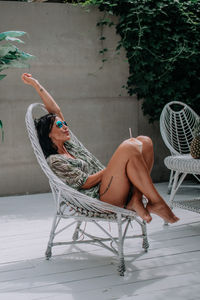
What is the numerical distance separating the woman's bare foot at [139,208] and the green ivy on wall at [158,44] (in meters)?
2.64

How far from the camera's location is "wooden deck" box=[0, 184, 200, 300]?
215cm

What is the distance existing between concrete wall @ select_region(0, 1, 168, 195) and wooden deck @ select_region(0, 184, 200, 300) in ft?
4.26

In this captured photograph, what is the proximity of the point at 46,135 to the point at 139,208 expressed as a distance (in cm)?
75

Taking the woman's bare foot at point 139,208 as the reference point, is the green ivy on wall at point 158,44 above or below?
Answer: above

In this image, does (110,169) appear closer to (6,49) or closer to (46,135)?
(46,135)

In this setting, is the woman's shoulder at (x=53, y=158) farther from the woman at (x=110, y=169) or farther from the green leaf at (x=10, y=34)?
the green leaf at (x=10, y=34)

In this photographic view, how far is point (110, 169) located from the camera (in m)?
2.51

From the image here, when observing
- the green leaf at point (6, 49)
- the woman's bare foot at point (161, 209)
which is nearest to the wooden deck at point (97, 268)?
the woman's bare foot at point (161, 209)

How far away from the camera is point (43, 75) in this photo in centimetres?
467

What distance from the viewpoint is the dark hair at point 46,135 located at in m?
2.71

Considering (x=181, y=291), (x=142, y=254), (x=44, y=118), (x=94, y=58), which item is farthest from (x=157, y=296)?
(x=94, y=58)

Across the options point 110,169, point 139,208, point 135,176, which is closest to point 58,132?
point 110,169

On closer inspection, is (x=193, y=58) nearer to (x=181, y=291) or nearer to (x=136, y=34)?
(x=136, y=34)

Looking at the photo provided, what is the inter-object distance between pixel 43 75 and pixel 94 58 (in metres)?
0.63
